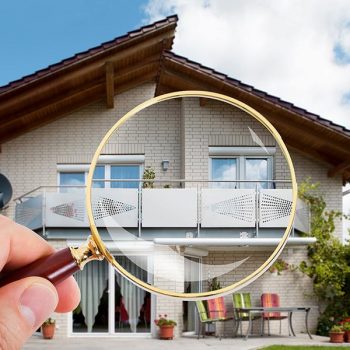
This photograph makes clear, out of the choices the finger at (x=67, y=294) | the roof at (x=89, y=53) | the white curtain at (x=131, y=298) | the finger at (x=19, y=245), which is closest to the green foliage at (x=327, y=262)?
the white curtain at (x=131, y=298)

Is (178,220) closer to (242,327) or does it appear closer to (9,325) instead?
(9,325)

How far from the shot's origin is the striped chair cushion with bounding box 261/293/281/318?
1481cm

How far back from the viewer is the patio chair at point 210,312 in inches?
509

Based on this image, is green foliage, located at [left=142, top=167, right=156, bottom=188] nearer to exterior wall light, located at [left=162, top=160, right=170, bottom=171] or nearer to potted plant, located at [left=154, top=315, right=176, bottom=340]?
exterior wall light, located at [left=162, top=160, right=170, bottom=171]

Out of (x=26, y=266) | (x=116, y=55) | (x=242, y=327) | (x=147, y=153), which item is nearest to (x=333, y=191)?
(x=242, y=327)

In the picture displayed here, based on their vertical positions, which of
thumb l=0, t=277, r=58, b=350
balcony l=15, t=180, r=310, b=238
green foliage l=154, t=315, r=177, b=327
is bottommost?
green foliage l=154, t=315, r=177, b=327

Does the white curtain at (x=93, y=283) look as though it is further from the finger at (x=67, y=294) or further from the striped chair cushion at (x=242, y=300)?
the finger at (x=67, y=294)

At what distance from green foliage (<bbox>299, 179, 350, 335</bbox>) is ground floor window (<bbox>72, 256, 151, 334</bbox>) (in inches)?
142

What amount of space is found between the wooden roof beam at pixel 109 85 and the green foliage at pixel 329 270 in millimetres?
4734

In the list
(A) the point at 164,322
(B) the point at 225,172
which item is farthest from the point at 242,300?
(B) the point at 225,172

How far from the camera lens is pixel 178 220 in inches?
100

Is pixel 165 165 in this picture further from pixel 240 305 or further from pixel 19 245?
pixel 240 305

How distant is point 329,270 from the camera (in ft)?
49.9

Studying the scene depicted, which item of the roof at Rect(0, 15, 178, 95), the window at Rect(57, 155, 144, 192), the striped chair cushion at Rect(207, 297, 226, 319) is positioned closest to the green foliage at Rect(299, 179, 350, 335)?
the striped chair cushion at Rect(207, 297, 226, 319)
